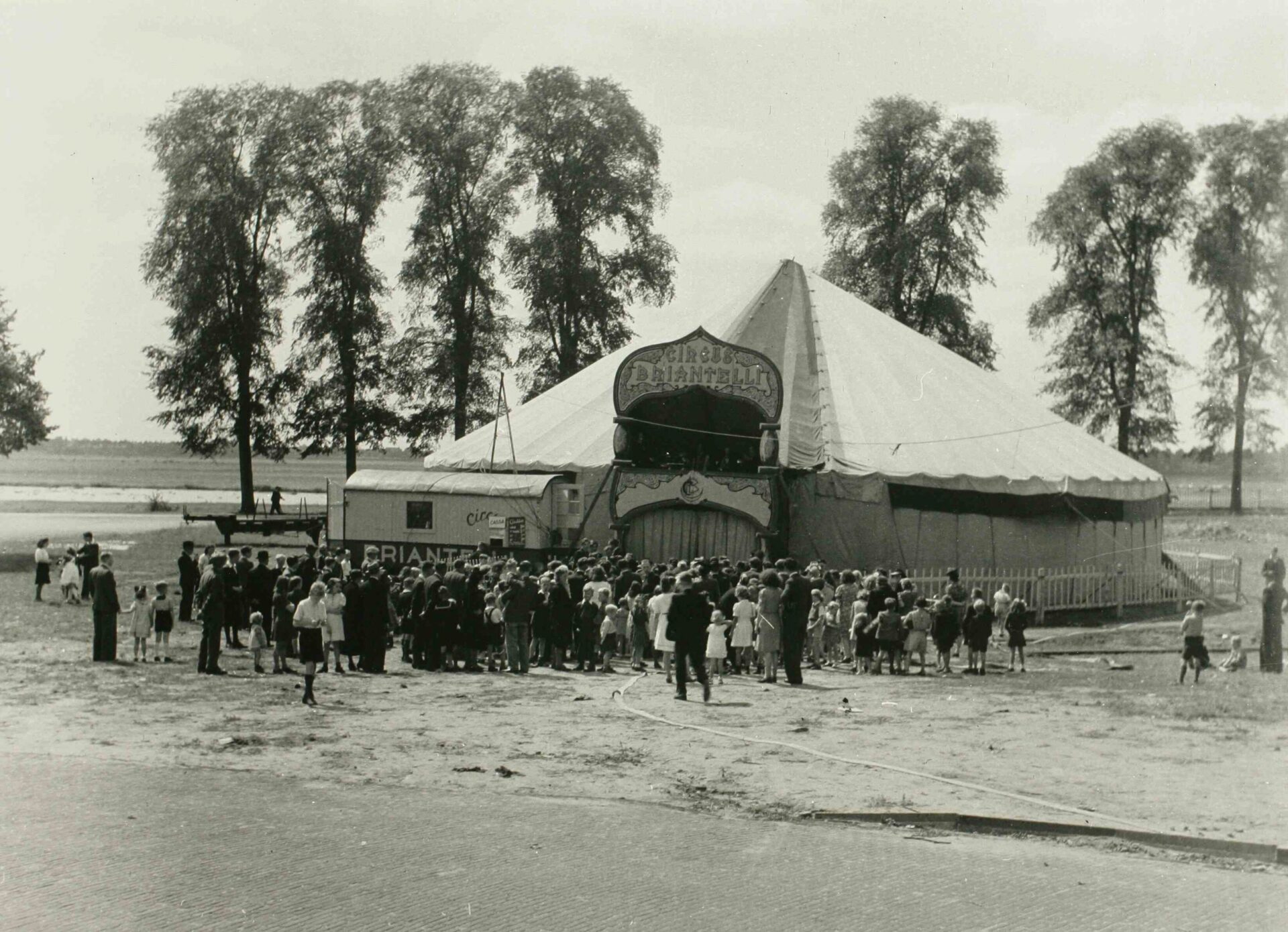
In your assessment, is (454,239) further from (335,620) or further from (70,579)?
(335,620)

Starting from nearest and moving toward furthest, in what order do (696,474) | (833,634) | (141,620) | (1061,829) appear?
(1061,829)
(141,620)
(833,634)
(696,474)

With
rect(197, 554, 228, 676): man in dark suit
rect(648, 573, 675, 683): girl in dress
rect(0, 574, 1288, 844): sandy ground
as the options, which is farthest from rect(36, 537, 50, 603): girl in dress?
rect(648, 573, 675, 683): girl in dress

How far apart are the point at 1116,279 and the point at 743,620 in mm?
42184

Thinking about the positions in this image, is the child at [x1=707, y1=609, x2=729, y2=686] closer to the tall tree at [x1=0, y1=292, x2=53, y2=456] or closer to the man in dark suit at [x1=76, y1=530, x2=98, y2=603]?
the man in dark suit at [x1=76, y1=530, x2=98, y2=603]

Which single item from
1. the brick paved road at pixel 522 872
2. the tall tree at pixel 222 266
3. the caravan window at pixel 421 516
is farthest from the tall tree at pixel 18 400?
the brick paved road at pixel 522 872

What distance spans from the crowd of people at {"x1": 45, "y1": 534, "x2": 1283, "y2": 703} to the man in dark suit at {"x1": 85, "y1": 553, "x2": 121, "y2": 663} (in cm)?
2

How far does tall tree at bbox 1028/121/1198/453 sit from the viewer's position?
52781 mm

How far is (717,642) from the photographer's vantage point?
17891 mm

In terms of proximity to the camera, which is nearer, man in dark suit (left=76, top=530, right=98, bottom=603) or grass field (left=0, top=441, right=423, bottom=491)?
man in dark suit (left=76, top=530, right=98, bottom=603)

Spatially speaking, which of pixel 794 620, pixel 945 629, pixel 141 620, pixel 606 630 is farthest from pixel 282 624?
pixel 945 629

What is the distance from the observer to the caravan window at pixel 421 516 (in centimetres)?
2881

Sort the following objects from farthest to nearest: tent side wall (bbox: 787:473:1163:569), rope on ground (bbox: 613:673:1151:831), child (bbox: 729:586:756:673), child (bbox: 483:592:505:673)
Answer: tent side wall (bbox: 787:473:1163:569) → child (bbox: 483:592:505:673) → child (bbox: 729:586:756:673) → rope on ground (bbox: 613:673:1151:831)

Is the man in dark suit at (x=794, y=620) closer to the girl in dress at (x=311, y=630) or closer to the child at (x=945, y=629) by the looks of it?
the child at (x=945, y=629)

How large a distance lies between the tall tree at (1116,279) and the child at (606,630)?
3816cm
